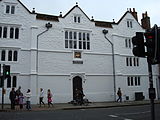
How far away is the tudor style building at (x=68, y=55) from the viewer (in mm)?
23609

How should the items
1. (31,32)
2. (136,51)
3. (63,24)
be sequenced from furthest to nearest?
(63,24)
(31,32)
(136,51)

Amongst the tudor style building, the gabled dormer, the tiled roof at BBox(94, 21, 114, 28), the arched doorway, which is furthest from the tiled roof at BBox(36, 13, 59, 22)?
the arched doorway

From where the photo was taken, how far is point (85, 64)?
26.5 m

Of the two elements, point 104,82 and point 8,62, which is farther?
point 104,82

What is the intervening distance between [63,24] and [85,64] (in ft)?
19.8

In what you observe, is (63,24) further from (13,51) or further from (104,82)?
(104,82)

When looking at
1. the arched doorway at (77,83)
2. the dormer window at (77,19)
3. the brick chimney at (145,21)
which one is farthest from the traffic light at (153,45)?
the brick chimney at (145,21)

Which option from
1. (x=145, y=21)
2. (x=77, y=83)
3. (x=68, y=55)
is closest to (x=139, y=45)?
(x=68, y=55)

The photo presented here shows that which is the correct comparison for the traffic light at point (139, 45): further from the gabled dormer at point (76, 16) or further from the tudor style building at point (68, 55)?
the gabled dormer at point (76, 16)

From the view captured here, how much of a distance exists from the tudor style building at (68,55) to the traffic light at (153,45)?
18860mm

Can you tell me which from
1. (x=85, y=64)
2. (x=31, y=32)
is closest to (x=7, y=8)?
(x=31, y=32)

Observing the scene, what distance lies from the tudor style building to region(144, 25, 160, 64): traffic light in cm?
1886

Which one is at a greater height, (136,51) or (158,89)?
(136,51)

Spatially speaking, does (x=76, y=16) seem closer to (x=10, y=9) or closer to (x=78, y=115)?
(x=10, y=9)
